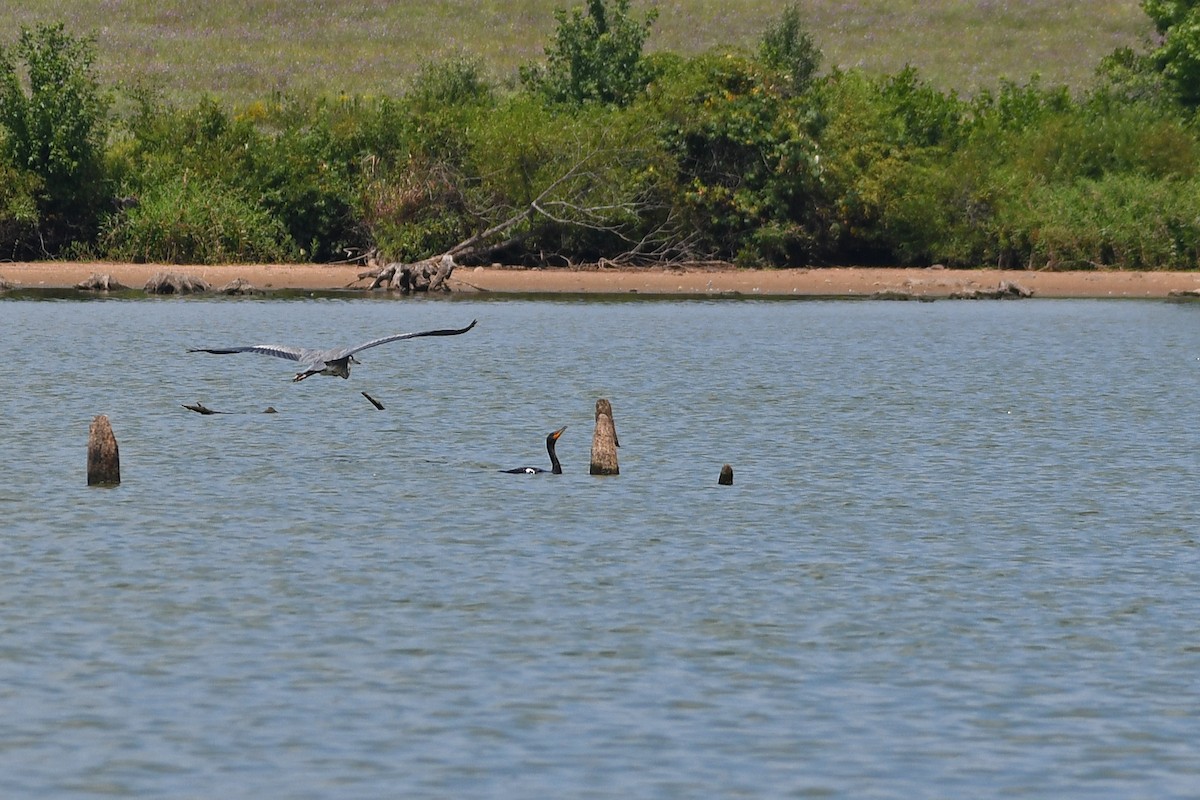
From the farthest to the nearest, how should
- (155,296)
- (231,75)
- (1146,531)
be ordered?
(231,75) → (155,296) → (1146,531)

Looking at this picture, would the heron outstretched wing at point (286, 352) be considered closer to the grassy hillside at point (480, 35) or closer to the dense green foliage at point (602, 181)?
the dense green foliage at point (602, 181)

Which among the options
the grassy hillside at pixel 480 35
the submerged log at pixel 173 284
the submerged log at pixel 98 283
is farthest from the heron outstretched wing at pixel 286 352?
the grassy hillside at pixel 480 35

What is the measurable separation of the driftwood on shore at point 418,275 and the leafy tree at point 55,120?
26.3 ft

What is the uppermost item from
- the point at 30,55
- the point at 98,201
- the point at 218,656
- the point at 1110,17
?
the point at 1110,17

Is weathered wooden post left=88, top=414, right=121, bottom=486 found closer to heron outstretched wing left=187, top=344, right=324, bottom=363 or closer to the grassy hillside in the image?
heron outstretched wing left=187, top=344, right=324, bottom=363

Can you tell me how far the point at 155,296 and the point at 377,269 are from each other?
5462 millimetres

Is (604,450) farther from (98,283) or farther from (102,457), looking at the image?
(98,283)

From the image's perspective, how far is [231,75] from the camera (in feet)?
325

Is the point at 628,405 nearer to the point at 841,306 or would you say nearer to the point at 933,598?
the point at 933,598

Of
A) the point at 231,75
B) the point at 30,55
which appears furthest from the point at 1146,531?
the point at 231,75

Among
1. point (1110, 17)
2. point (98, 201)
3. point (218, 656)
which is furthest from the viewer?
point (1110, 17)

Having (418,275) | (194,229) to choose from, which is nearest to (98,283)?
(194,229)

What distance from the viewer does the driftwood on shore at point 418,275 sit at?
49125 mm

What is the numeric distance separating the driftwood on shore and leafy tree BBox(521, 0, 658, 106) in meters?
8.60
